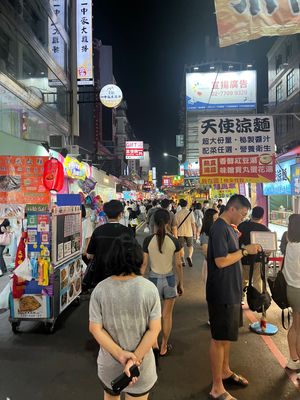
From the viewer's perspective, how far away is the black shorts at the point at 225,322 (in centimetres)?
358

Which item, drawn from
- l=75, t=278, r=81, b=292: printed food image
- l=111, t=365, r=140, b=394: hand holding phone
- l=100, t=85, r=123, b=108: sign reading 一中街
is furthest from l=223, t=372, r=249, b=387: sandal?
l=100, t=85, r=123, b=108: sign reading 一中街

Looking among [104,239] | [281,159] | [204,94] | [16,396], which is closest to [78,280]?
[104,239]

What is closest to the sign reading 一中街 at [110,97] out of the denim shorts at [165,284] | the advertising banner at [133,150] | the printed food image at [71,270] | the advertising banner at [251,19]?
the printed food image at [71,270]

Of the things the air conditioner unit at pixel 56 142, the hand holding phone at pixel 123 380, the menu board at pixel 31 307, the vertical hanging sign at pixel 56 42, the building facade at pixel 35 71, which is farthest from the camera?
the vertical hanging sign at pixel 56 42

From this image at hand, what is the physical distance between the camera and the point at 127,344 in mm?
2279

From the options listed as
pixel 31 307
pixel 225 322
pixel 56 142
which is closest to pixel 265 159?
pixel 225 322

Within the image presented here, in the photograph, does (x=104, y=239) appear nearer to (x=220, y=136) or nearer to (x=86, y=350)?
(x=86, y=350)

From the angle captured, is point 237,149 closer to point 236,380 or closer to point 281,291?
point 281,291

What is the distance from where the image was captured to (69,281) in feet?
21.1

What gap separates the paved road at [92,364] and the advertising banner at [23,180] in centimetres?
226

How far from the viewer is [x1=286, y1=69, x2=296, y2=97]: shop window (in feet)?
81.1

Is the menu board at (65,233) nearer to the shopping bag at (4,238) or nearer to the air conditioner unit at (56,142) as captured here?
the shopping bag at (4,238)

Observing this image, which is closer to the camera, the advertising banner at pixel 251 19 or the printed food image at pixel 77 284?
the advertising banner at pixel 251 19

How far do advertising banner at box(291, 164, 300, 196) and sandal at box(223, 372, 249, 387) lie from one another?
21.7 feet
